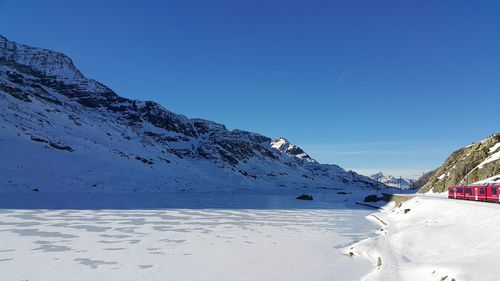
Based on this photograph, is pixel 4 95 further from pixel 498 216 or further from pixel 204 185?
pixel 498 216

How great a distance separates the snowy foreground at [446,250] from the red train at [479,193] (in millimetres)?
6692

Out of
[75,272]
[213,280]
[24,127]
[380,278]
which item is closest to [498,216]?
[380,278]

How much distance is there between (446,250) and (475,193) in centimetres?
2354

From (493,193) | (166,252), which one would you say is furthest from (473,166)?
(166,252)

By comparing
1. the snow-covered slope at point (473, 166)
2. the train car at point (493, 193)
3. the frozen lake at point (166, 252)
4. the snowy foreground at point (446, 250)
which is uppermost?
the snow-covered slope at point (473, 166)

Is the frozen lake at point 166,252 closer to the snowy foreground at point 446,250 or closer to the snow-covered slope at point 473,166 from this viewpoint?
the snowy foreground at point 446,250

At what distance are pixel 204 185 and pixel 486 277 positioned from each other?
400 feet

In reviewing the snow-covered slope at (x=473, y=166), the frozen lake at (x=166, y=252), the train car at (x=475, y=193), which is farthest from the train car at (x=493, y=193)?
the snow-covered slope at (x=473, y=166)

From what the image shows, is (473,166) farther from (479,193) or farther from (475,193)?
(479,193)

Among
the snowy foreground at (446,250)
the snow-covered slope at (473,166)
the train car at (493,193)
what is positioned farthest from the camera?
the snow-covered slope at (473,166)

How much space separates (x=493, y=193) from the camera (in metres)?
32.7

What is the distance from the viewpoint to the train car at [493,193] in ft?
104

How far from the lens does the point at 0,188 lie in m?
60.3

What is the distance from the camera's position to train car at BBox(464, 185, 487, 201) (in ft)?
115
